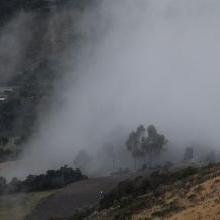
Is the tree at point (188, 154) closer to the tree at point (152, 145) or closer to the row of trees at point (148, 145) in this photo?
the tree at point (152, 145)

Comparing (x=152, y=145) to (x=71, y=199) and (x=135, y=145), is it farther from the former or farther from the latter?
(x=71, y=199)

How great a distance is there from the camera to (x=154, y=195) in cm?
6100

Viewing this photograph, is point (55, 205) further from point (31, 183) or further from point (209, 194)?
point (209, 194)

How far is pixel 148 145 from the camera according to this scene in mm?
174750

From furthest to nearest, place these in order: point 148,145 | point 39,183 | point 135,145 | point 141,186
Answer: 1. point 135,145
2. point 148,145
3. point 39,183
4. point 141,186

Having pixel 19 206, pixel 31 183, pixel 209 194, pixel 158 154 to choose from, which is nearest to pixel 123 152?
pixel 158 154

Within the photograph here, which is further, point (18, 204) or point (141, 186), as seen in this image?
point (18, 204)

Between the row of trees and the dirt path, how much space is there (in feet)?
139

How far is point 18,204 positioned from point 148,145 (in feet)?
207

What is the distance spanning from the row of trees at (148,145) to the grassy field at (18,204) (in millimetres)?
47922

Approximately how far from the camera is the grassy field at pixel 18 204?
105438mm

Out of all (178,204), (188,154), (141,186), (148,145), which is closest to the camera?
(178,204)

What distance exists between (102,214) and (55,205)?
49.8 m

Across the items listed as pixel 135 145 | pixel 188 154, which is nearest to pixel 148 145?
pixel 135 145
